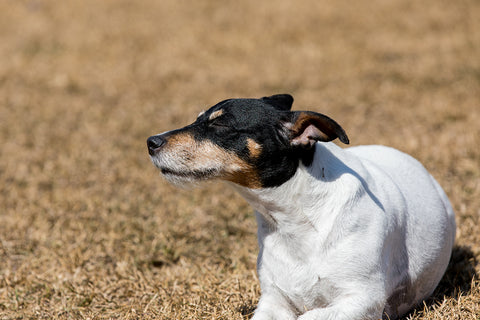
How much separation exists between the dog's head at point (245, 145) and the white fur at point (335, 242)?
0.33 feet

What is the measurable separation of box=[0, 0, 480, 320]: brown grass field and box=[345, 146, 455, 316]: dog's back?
17cm

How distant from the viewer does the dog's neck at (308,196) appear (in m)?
3.42

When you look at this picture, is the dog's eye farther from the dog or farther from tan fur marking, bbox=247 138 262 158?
tan fur marking, bbox=247 138 262 158

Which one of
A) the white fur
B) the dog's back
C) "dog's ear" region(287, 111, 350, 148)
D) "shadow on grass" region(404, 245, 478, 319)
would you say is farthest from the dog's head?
"shadow on grass" region(404, 245, 478, 319)

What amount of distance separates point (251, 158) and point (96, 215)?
3380mm

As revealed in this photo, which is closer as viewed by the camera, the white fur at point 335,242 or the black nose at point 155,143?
the white fur at point 335,242

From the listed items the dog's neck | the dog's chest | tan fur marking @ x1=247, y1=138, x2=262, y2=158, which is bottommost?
the dog's chest

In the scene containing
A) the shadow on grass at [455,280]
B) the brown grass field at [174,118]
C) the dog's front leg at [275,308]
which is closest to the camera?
the dog's front leg at [275,308]

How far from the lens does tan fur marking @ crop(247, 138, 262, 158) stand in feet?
11.0

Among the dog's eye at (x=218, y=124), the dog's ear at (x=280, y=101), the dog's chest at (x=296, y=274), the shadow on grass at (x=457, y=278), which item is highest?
the dog's eye at (x=218, y=124)

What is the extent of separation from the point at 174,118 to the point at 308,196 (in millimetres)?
6779

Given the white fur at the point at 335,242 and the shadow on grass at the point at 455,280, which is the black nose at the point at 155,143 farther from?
the shadow on grass at the point at 455,280

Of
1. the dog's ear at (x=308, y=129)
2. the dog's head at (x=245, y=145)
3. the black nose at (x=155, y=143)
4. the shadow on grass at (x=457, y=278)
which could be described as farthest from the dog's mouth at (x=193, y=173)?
the shadow on grass at (x=457, y=278)

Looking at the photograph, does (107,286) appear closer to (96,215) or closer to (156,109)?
(96,215)
